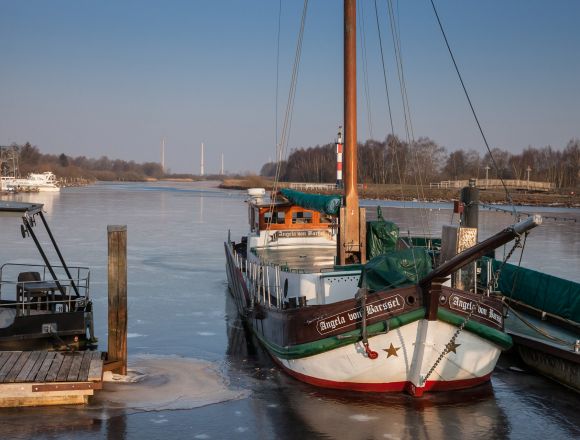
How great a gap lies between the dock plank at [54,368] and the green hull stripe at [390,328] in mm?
4624

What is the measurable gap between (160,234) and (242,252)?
19008 mm

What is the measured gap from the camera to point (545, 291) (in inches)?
734

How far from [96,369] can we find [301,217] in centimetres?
1220

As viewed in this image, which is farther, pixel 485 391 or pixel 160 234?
pixel 160 234

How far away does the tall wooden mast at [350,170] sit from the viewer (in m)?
18.0

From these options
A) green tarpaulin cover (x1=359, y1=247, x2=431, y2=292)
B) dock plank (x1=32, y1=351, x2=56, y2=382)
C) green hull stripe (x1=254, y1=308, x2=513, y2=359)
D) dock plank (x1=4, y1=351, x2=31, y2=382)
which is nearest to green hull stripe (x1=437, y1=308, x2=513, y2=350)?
green hull stripe (x1=254, y1=308, x2=513, y2=359)

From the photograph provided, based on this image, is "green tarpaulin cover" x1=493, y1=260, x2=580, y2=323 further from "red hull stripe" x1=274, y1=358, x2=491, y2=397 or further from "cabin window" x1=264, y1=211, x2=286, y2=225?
"cabin window" x1=264, y1=211, x2=286, y2=225

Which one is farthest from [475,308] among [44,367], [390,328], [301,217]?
[301,217]

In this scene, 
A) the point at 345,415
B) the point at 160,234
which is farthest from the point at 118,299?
the point at 160,234

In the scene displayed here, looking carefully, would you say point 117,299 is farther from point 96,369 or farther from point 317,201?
point 317,201

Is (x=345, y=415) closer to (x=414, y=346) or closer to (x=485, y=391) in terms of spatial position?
(x=414, y=346)

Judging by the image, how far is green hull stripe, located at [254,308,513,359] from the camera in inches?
529

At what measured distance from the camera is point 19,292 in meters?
17.2

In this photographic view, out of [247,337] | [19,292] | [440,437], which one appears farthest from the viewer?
[247,337]
